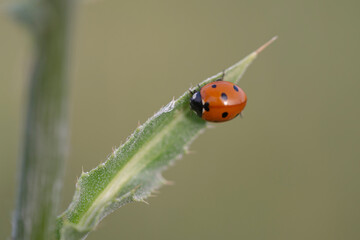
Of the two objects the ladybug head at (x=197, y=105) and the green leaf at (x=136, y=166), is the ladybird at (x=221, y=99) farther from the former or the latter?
the green leaf at (x=136, y=166)

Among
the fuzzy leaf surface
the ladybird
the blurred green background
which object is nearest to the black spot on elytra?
the ladybird

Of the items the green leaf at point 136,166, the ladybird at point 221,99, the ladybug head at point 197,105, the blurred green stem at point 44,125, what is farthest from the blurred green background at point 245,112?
the blurred green stem at point 44,125

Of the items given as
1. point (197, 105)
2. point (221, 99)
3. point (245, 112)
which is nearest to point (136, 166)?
point (197, 105)

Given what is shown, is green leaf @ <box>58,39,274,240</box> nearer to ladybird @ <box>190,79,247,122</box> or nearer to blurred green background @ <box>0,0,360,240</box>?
ladybird @ <box>190,79,247,122</box>

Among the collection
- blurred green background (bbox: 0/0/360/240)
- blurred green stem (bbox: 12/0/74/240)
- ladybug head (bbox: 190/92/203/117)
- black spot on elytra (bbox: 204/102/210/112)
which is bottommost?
blurred green stem (bbox: 12/0/74/240)

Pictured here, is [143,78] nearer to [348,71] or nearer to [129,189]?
[348,71]

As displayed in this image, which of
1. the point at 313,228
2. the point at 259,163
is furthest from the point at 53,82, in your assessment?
the point at 313,228
